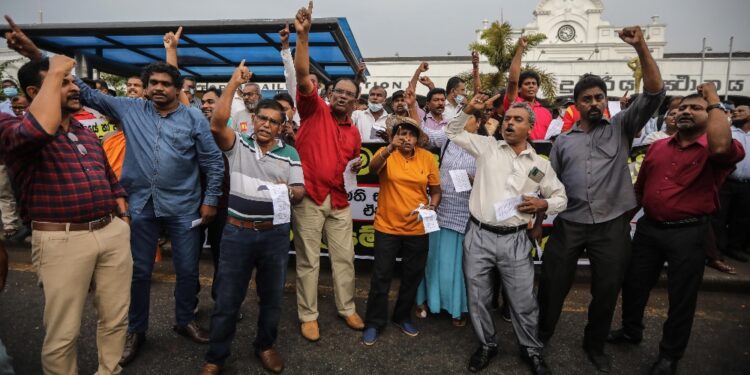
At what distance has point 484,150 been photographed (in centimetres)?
317

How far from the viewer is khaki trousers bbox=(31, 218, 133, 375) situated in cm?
222

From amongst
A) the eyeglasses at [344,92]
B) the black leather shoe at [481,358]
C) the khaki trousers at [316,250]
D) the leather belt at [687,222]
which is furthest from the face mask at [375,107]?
the leather belt at [687,222]

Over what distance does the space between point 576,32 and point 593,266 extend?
49799 mm

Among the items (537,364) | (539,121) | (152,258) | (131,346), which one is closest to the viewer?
(537,364)

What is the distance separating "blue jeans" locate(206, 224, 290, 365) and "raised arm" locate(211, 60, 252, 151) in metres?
0.59

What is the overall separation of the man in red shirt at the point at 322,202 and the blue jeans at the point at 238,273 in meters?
0.58

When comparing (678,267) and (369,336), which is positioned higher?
(678,267)

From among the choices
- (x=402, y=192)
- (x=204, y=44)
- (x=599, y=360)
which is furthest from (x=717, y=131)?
(x=204, y=44)

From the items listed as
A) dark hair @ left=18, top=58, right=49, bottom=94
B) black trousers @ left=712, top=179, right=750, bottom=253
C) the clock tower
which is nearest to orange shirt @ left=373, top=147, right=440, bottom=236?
dark hair @ left=18, top=58, right=49, bottom=94

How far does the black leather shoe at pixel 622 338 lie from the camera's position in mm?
3337

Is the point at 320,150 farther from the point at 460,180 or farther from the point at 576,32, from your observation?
the point at 576,32

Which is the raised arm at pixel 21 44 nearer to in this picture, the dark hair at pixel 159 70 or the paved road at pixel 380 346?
the dark hair at pixel 159 70

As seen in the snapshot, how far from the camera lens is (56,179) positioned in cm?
223

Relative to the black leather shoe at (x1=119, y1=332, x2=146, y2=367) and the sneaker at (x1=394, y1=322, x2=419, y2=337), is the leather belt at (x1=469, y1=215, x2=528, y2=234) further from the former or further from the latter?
the black leather shoe at (x1=119, y1=332, x2=146, y2=367)
